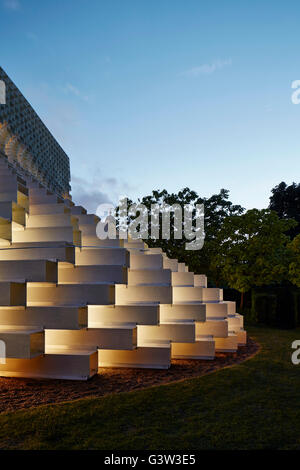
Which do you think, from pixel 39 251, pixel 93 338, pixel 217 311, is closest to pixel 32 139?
pixel 39 251

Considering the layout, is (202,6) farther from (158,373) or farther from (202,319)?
(158,373)

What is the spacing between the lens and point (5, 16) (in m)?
10.3

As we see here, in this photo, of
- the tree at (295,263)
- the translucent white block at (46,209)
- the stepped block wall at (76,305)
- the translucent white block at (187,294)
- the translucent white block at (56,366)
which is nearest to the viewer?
the stepped block wall at (76,305)

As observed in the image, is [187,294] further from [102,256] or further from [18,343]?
[18,343]

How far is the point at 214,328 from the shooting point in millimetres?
7078

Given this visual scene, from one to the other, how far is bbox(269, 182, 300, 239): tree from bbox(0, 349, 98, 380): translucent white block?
30746mm

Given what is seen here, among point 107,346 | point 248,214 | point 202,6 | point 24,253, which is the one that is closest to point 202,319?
point 107,346

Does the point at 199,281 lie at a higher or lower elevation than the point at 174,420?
higher

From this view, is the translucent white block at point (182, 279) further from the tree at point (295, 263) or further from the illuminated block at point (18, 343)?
the tree at point (295, 263)

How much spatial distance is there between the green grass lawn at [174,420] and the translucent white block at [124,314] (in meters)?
1.24

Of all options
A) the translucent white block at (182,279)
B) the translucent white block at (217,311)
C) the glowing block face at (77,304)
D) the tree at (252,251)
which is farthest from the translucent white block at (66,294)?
the tree at (252,251)

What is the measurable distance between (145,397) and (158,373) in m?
1.33

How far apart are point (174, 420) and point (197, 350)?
3.21 metres

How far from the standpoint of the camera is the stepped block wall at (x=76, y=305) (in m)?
4.71
